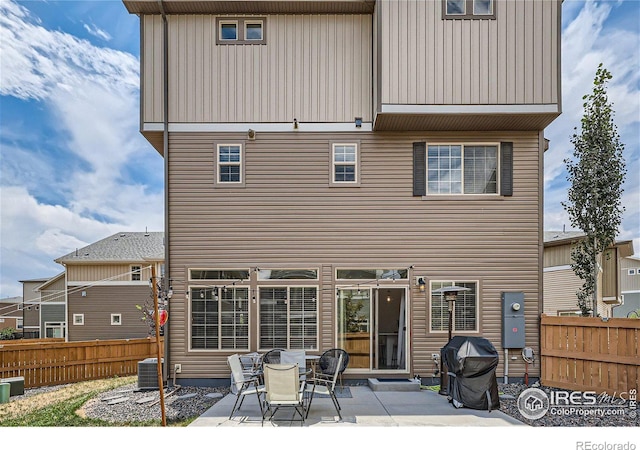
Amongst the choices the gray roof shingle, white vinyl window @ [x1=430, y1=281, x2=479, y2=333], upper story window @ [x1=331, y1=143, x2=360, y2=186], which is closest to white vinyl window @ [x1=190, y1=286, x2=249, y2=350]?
upper story window @ [x1=331, y1=143, x2=360, y2=186]

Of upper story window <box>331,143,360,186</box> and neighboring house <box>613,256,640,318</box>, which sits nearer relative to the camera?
upper story window <box>331,143,360,186</box>

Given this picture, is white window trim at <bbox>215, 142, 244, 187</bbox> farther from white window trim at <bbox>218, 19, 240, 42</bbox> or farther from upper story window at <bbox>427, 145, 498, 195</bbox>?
upper story window at <bbox>427, 145, 498, 195</bbox>

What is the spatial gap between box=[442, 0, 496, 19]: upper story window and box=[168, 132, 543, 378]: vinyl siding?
2.51 metres

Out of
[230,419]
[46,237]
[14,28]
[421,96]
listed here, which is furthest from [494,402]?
[14,28]

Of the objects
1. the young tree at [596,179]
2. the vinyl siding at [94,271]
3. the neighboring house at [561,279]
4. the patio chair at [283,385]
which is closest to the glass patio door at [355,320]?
Result: the patio chair at [283,385]

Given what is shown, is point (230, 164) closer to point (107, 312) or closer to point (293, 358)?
point (293, 358)

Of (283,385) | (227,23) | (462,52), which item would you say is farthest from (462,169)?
(227,23)

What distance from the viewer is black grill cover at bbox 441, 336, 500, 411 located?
5.40 meters

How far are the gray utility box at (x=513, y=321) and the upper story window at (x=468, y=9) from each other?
4574 millimetres

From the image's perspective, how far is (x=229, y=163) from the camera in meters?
7.15

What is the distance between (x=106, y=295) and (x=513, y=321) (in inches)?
553

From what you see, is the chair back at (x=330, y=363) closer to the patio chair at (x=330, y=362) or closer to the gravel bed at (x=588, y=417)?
the patio chair at (x=330, y=362)

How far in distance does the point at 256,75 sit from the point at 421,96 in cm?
280

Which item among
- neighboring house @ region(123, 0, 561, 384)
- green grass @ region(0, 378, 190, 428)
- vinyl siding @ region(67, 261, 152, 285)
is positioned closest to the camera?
green grass @ region(0, 378, 190, 428)
